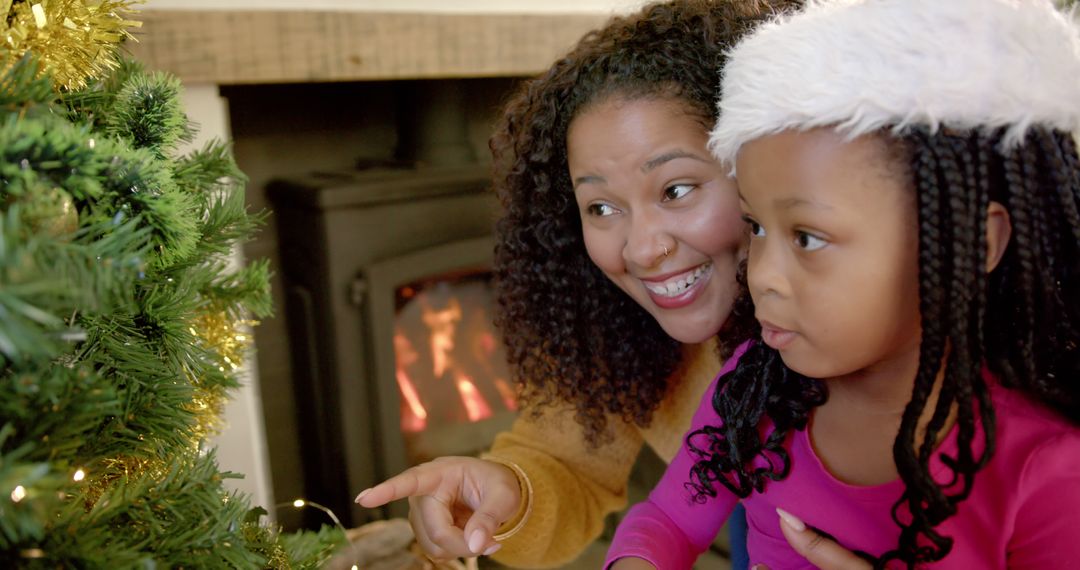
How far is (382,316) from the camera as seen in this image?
1.66 m

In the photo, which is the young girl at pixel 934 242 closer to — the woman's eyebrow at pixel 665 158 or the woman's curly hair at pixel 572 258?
the woman's eyebrow at pixel 665 158

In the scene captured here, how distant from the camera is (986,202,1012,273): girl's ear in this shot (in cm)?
62

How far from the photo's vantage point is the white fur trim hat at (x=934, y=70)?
1.93ft

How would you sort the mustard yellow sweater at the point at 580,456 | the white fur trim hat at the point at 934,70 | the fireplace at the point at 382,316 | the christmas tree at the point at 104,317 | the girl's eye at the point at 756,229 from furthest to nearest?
the fireplace at the point at 382,316, the mustard yellow sweater at the point at 580,456, the girl's eye at the point at 756,229, the white fur trim hat at the point at 934,70, the christmas tree at the point at 104,317

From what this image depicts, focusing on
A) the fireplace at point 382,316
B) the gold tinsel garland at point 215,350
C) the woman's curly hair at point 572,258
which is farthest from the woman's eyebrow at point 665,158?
A: the fireplace at point 382,316

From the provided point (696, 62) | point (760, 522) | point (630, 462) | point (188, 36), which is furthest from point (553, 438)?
point (188, 36)

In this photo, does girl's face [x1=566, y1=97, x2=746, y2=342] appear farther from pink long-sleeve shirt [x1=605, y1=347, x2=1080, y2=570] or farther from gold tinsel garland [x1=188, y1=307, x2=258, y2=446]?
gold tinsel garland [x1=188, y1=307, x2=258, y2=446]

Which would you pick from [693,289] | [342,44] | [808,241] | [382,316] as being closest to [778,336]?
[808,241]

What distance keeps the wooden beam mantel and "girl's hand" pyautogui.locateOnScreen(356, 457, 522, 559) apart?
70cm

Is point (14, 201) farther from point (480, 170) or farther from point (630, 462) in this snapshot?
point (480, 170)

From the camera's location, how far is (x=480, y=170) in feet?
5.65

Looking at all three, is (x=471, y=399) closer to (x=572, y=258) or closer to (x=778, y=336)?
(x=572, y=258)

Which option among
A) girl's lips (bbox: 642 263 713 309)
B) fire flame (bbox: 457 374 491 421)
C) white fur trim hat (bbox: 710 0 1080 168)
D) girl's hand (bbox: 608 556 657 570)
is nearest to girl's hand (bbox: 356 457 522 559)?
girl's hand (bbox: 608 556 657 570)

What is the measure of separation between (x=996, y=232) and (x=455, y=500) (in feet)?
2.01
